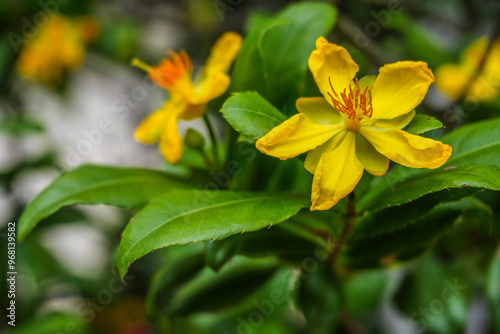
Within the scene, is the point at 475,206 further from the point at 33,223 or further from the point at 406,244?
the point at 33,223

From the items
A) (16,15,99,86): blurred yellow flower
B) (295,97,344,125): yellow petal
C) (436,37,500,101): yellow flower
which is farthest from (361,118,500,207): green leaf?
(16,15,99,86): blurred yellow flower

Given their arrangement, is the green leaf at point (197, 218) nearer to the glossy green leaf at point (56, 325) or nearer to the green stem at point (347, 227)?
the green stem at point (347, 227)

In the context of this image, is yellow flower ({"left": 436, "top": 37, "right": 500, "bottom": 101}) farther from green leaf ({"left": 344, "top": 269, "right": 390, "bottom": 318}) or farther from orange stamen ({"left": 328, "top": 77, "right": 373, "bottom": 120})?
orange stamen ({"left": 328, "top": 77, "right": 373, "bottom": 120})

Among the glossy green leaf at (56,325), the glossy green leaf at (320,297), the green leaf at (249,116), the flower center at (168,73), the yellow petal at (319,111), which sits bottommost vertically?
the glossy green leaf at (56,325)

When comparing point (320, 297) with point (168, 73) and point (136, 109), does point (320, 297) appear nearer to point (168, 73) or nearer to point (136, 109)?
point (168, 73)

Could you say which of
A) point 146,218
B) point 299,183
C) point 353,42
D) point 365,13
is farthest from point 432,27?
point 146,218

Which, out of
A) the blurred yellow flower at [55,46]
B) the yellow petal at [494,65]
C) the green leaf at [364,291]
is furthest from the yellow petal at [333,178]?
the blurred yellow flower at [55,46]

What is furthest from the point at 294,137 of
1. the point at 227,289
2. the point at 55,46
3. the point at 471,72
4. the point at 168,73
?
the point at 55,46
